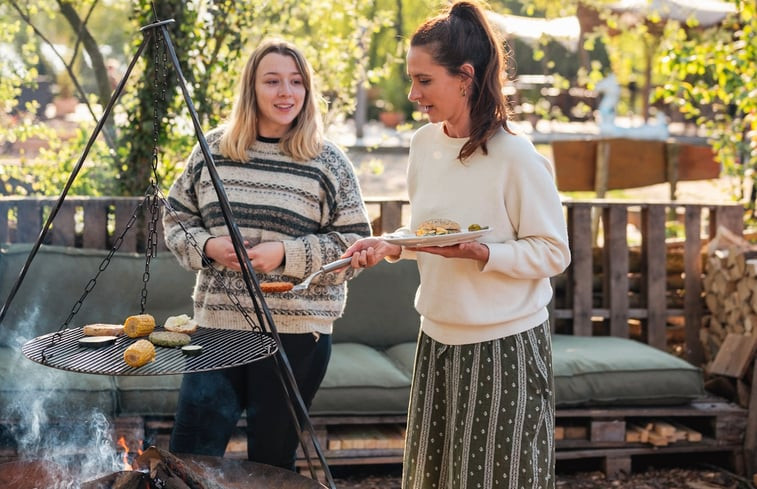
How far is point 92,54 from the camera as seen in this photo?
5406 mm

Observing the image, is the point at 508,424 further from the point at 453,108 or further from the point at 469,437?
the point at 453,108

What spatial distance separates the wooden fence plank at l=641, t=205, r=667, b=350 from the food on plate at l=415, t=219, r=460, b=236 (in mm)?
2741

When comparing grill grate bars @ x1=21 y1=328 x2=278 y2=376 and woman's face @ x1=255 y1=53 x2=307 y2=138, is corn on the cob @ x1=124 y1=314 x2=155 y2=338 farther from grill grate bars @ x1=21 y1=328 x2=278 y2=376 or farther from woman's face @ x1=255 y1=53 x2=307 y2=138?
woman's face @ x1=255 y1=53 x2=307 y2=138

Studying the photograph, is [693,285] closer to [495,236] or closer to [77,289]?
[495,236]

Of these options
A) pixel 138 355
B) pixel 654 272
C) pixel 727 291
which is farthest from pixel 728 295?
pixel 138 355

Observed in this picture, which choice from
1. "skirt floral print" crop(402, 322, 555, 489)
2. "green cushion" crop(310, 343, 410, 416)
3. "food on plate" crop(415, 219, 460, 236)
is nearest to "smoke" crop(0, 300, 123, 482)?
"green cushion" crop(310, 343, 410, 416)

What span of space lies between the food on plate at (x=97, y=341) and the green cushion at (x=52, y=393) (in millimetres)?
1417

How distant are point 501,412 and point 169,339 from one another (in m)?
0.85

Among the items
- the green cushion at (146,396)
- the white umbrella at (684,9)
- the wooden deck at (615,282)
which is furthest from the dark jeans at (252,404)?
the white umbrella at (684,9)

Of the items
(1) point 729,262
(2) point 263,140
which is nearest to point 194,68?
A: (2) point 263,140

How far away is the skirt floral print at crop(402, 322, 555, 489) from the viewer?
230cm

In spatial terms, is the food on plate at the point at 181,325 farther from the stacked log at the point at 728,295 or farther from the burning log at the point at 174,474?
the stacked log at the point at 728,295

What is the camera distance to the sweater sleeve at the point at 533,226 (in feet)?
7.29

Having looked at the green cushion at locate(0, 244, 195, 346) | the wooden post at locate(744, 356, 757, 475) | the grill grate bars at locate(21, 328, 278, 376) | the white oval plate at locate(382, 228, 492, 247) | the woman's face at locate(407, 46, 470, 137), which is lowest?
the wooden post at locate(744, 356, 757, 475)
